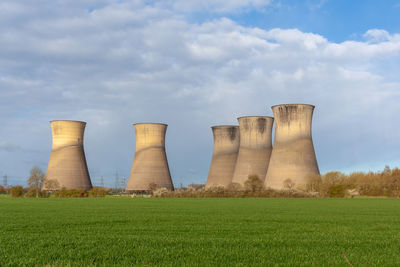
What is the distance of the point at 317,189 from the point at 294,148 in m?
3.14

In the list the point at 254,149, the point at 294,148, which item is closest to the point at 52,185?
the point at 254,149

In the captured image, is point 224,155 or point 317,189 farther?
point 224,155

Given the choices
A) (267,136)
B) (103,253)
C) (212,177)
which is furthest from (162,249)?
(212,177)

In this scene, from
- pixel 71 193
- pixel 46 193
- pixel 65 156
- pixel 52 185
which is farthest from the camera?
pixel 65 156

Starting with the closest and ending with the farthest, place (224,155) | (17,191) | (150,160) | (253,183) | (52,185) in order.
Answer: (253,183)
(17,191)
(52,185)
(150,160)
(224,155)

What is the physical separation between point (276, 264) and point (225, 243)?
3.73ft

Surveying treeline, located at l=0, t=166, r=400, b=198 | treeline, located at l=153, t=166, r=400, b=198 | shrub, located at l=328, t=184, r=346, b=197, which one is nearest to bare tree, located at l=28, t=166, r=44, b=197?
treeline, located at l=0, t=166, r=400, b=198

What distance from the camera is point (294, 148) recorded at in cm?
2742

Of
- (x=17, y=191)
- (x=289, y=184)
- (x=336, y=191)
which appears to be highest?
(x=289, y=184)

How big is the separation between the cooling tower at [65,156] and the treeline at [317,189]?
283 inches

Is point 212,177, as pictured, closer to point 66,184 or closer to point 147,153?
point 147,153

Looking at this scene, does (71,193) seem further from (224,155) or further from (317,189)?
(317,189)

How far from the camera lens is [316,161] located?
2869 cm

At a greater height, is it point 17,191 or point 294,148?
point 294,148
